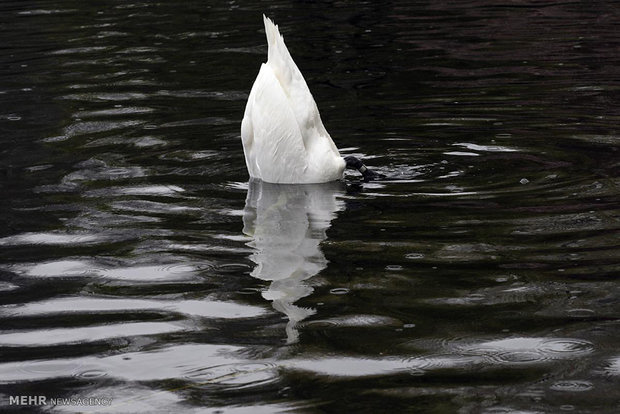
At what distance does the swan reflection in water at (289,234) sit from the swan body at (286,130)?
11 centimetres

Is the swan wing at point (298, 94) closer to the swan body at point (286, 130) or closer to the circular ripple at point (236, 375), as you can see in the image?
the swan body at point (286, 130)

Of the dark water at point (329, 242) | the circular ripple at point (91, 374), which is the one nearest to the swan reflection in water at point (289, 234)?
the dark water at point (329, 242)

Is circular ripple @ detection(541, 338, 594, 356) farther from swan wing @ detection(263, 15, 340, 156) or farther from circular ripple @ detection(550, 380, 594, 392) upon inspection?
swan wing @ detection(263, 15, 340, 156)

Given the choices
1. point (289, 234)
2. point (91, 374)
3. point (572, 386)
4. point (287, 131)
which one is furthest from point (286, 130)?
point (572, 386)

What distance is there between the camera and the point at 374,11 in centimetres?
1617

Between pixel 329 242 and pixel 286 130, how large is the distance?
142 centimetres

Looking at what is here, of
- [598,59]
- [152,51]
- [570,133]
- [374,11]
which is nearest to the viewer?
[570,133]

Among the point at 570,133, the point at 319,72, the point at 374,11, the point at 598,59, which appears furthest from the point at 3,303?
the point at 374,11

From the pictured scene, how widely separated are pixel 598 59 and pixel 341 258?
661cm

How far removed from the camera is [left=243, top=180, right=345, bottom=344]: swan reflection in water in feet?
17.6

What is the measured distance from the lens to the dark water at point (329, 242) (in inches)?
172

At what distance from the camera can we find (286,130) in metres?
7.46

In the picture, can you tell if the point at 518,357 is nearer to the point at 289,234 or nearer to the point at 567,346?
the point at 567,346

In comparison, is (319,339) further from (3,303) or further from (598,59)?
(598,59)
